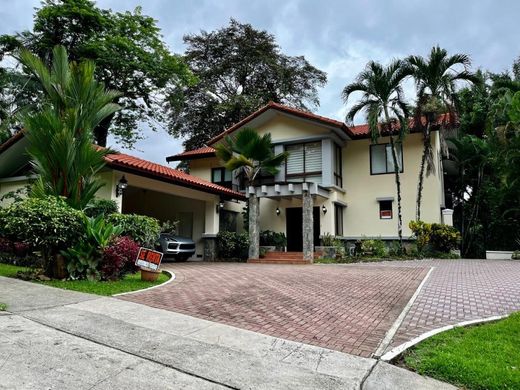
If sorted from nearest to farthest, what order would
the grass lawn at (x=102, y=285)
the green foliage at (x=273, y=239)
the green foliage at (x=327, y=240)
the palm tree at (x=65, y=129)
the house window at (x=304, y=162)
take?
the grass lawn at (x=102, y=285) → the palm tree at (x=65, y=129) → the green foliage at (x=327, y=240) → the green foliage at (x=273, y=239) → the house window at (x=304, y=162)

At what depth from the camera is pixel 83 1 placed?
23.0 metres

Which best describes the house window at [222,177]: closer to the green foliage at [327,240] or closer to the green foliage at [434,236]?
the green foliage at [327,240]

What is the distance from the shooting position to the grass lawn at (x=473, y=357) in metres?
3.68

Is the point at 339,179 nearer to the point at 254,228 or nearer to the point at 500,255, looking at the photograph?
the point at 254,228

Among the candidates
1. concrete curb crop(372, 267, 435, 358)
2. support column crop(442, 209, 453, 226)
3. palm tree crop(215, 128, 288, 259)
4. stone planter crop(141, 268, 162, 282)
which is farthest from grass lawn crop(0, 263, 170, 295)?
support column crop(442, 209, 453, 226)

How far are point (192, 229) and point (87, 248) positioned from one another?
10.2 meters

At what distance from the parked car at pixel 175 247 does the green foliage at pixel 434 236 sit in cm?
974

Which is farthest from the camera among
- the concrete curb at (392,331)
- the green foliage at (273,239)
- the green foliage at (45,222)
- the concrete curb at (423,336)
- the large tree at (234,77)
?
the large tree at (234,77)

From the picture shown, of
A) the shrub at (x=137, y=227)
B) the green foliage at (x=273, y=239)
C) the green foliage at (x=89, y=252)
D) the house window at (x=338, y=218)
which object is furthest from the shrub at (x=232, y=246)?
the green foliage at (x=89, y=252)

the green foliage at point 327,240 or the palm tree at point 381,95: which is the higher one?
the palm tree at point 381,95

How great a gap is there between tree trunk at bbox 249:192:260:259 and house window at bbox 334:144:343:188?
437 cm

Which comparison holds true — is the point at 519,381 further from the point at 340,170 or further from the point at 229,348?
the point at 340,170

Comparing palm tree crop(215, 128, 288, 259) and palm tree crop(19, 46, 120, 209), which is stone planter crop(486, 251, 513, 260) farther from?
palm tree crop(19, 46, 120, 209)

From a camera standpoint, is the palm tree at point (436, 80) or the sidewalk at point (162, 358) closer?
the sidewalk at point (162, 358)
